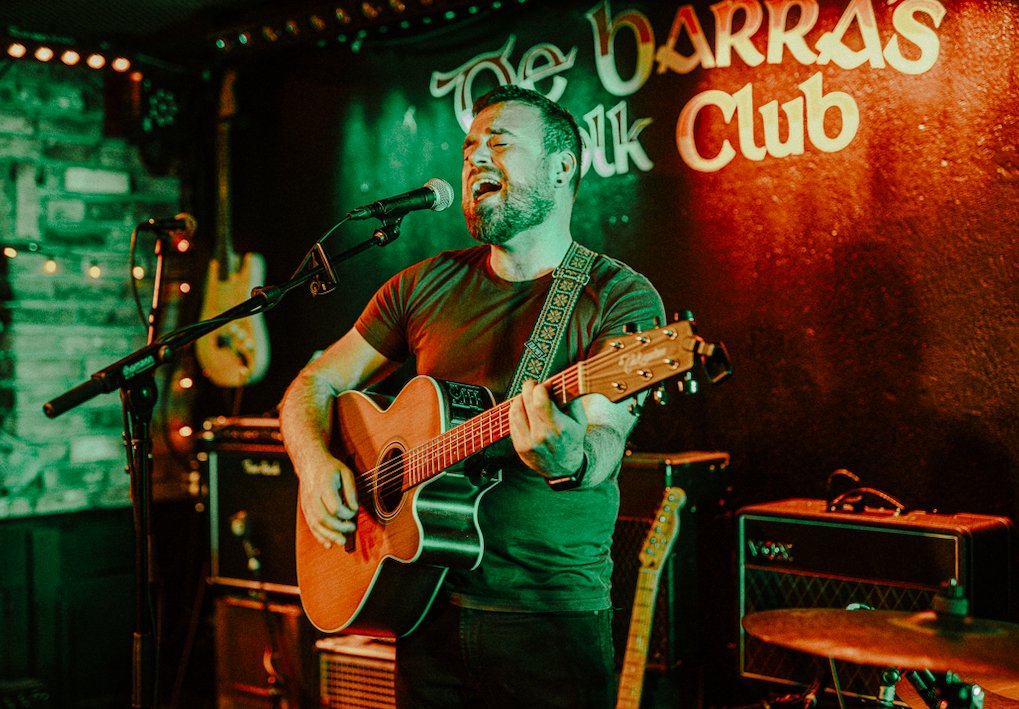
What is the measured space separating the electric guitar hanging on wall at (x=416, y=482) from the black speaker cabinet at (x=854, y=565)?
134cm

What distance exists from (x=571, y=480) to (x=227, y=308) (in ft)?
11.8

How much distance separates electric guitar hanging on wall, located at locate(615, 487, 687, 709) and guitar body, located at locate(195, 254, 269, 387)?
294 centimetres

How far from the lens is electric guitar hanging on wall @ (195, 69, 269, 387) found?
5203 mm

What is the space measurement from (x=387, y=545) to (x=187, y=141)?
362cm

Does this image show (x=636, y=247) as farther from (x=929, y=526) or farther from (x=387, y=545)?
(x=387, y=545)

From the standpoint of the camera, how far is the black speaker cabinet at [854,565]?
297 centimetres

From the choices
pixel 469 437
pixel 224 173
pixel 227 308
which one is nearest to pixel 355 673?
pixel 469 437

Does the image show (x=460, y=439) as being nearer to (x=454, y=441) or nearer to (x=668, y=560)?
(x=454, y=441)

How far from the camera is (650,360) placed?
6.45ft

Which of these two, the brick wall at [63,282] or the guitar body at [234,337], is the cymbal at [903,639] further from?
the brick wall at [63,282]

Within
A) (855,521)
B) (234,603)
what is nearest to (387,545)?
(855,521)

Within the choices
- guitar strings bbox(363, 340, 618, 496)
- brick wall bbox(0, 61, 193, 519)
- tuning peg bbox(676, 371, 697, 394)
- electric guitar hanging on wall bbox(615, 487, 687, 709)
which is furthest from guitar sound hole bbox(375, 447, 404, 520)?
brick wall bbox(0, 61, 193, 519)

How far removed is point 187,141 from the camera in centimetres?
541

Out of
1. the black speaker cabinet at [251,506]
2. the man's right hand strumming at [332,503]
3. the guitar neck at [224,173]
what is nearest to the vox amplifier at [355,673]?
the black speaker cabinet at [251,506]
